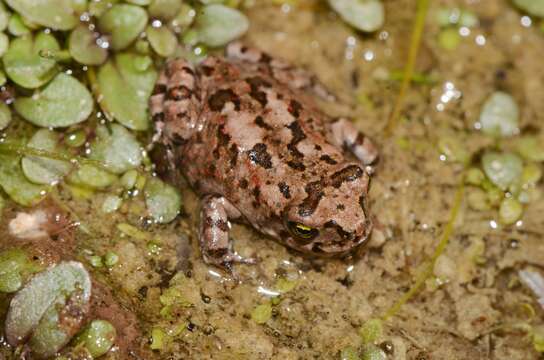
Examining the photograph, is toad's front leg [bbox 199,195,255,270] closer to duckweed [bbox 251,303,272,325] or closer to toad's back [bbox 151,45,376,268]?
toad's back [bbox 151,45,376,268]

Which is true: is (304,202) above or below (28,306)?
above

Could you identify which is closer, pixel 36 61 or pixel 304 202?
pixel 304 202

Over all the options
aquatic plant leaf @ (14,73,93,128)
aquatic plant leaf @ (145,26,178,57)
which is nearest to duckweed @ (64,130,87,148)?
aquatic plant leaf @ (14,73,93,128)

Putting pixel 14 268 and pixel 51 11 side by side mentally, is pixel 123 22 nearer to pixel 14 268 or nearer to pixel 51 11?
pixel 51 11

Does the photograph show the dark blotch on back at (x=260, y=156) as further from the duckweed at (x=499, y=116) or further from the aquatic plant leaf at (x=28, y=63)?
the duckweed at (x=499, y=116)

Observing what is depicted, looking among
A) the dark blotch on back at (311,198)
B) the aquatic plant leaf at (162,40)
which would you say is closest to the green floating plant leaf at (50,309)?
the dark blotch on back at (311,198)

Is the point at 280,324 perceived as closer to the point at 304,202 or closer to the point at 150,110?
the point at 304,202

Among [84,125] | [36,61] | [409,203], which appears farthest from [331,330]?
[36,61]
